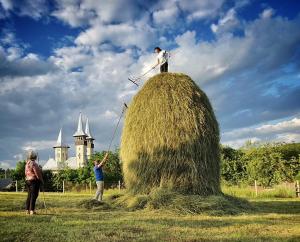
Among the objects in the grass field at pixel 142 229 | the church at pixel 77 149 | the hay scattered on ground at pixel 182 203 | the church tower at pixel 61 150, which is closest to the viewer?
the grass field at pixel 142 229

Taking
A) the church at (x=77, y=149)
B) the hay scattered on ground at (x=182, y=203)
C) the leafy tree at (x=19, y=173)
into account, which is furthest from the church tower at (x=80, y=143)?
the hay scattered on ground at (x=182, y=203)

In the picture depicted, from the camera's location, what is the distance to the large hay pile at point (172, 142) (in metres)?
12.2

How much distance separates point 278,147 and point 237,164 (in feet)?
12.9

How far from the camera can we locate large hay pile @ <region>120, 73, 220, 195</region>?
12.2m

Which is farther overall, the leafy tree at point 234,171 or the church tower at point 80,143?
the church tower at point 80,143

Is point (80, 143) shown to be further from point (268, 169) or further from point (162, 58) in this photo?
point (162, 58)

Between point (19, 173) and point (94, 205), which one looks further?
point (19, 173)

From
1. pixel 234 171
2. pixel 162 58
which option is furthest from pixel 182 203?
pixel 234 171

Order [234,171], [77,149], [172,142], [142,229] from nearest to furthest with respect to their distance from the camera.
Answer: [142,229] → [172,142] → [234,171] → [77,149]

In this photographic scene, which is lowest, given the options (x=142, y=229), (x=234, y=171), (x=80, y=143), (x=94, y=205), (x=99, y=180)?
(x=142, y=229)

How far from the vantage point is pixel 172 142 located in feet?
40.3

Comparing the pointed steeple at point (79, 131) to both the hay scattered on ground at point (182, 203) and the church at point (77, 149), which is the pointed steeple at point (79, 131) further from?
the hay scattered on ground at point (182, 203)

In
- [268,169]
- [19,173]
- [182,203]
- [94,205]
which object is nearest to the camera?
[182,203]

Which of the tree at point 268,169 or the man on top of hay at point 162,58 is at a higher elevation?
the man on top of hay at point 162,58
